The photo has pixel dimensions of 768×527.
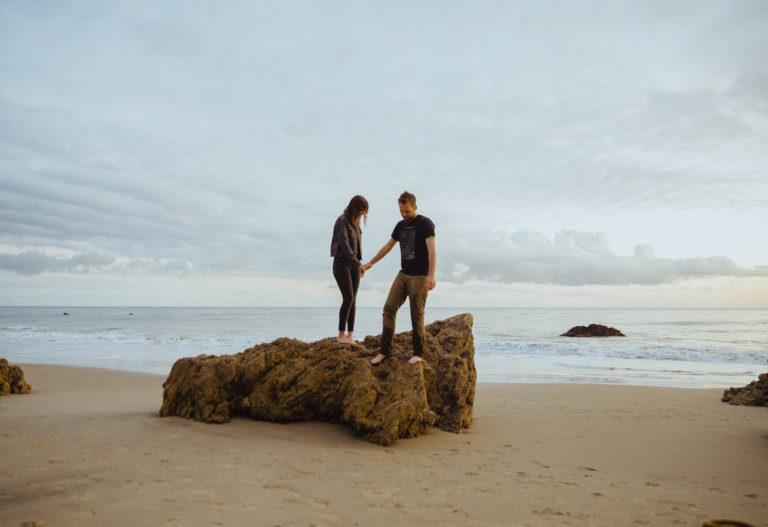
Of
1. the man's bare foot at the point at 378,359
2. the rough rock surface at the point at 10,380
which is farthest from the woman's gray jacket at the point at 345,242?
the rough rock surface at the point at 10,380

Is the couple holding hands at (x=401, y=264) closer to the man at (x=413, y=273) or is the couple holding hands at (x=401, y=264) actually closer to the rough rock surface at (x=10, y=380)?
the man at (x=413, y=273)

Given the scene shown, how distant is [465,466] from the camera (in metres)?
4.64

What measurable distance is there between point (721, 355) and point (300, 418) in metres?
20.3

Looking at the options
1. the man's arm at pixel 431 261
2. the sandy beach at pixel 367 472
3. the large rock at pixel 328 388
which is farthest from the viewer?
the man's arm at pixel 431 261

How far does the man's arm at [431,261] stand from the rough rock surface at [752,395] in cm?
697

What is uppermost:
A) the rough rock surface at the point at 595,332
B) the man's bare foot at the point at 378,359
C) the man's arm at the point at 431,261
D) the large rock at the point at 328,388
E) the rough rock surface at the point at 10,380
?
the man's arm at the point at 431,261

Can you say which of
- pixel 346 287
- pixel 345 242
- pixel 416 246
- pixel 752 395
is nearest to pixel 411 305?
pixel 416 246

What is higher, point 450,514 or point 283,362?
point 283,362

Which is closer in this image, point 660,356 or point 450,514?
point 450,514

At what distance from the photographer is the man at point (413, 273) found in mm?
5949

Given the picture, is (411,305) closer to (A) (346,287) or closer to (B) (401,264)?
(B) (401,264)

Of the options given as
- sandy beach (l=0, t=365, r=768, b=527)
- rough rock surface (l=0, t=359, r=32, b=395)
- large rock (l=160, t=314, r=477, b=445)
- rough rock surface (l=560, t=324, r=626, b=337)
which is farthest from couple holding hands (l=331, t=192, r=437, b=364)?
rough rock surface (l=560, t=324, r=626, b=337)

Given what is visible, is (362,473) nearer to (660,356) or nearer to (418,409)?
(418,409)

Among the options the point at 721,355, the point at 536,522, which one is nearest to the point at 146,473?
the point at 536,522
